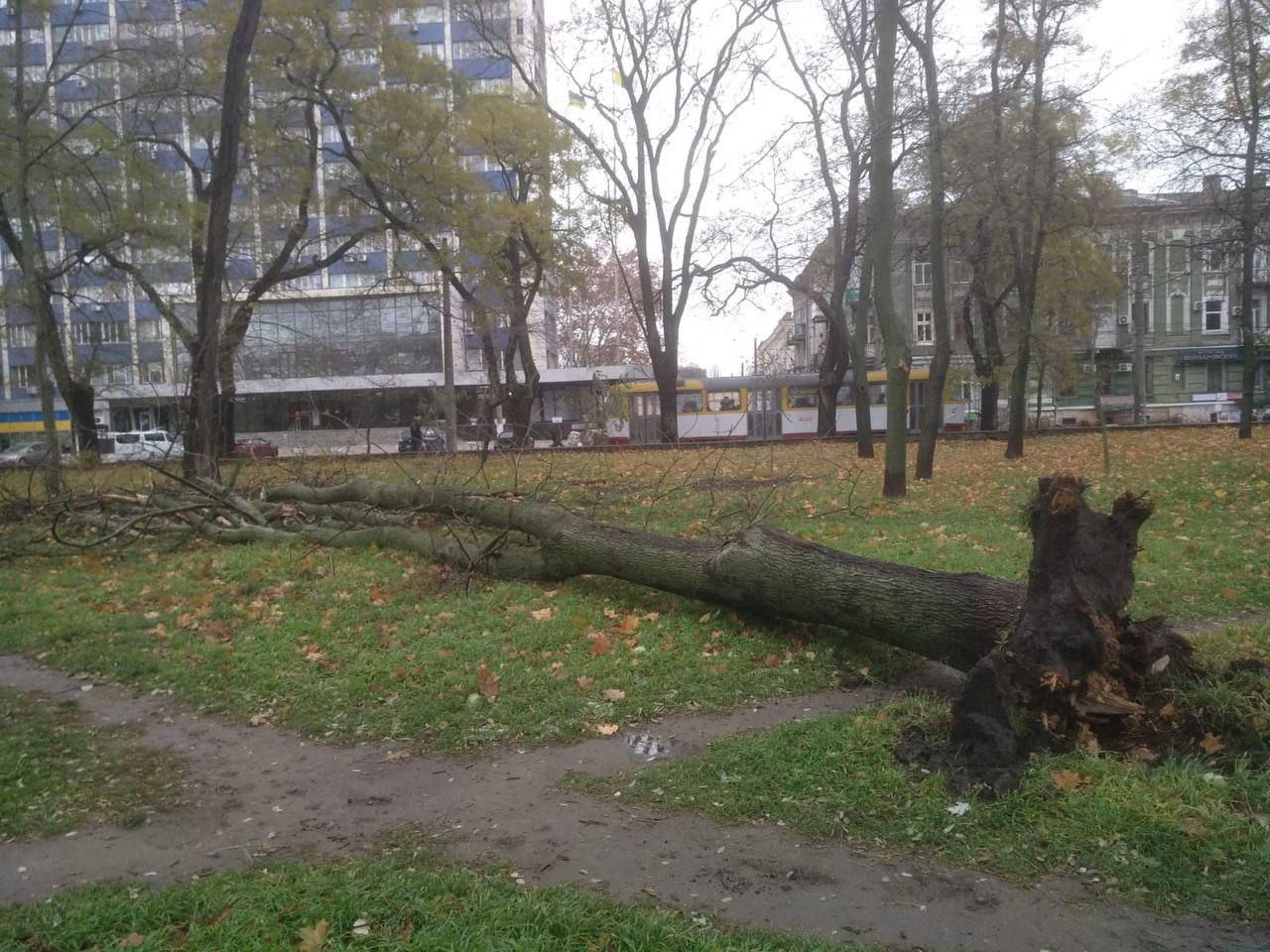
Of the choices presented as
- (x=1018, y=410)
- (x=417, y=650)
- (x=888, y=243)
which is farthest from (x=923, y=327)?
(x=417, y=650)

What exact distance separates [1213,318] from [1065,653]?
5238 cm

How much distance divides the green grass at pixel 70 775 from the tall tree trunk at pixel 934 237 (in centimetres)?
1263

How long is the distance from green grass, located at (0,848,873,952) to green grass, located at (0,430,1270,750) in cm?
149

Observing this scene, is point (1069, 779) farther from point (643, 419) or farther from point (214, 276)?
point (643, 419)

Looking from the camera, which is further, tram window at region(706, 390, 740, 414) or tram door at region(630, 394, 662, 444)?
tram window at region(706, 390, 740, 414)

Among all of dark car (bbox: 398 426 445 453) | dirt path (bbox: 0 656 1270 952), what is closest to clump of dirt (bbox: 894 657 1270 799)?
dirt path (bbox: 0 656 1270 952)

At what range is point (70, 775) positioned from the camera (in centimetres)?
442

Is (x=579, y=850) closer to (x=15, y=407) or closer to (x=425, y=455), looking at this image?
(x=425, y=455)

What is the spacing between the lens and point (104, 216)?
21062 mm

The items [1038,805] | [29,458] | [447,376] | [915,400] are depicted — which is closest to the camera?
[1038,805]

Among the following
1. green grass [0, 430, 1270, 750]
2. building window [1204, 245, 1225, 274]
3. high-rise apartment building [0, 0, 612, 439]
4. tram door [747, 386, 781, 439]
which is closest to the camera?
green grass [0, 430, 1270, 750]

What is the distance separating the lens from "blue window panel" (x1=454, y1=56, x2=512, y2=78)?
24745 millimetres

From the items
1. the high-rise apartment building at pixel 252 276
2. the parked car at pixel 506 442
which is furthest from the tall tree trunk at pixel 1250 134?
the high-rise apartment building at pixel 252 276

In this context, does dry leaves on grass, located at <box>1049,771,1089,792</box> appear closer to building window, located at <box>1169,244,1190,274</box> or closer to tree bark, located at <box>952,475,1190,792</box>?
tree bark, located at <box>952,475,1190,792</box>
